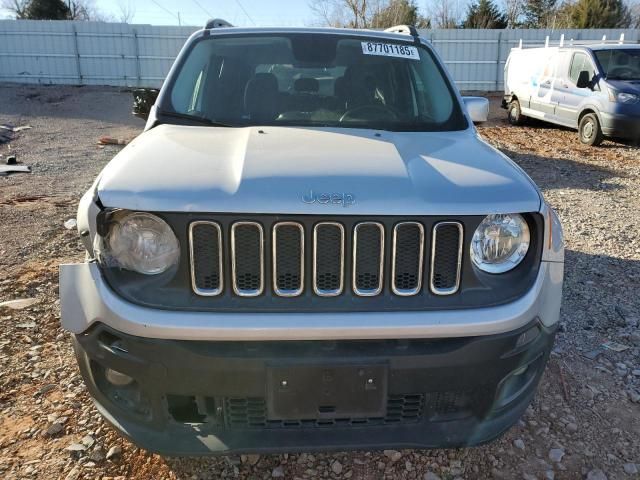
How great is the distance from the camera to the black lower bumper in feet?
6.51

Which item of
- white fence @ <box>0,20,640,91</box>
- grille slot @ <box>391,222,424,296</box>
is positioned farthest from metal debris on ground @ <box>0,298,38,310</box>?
white fence @ <box>0,20,640,91</box>

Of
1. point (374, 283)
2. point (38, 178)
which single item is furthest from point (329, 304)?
point (38, 178)

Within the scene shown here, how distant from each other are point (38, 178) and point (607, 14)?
1265 inches

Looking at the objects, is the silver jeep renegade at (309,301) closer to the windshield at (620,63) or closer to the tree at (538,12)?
the windshield at (620,63)

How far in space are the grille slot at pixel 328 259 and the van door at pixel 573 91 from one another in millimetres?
11201

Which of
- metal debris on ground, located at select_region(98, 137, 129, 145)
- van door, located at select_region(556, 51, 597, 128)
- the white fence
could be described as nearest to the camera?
van door, located at select_region(556, 51, 597, 128)

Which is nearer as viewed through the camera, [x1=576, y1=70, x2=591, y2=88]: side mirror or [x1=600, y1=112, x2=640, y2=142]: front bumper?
[x1=600, y1=112, x2=640, y2=142]: front bumper

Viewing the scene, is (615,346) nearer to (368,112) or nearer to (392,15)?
(368,112)

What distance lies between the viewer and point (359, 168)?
219 cm

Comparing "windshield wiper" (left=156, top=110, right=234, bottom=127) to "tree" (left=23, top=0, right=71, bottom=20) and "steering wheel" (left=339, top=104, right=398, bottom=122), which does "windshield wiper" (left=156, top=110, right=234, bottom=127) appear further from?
"tree" (left=23, top=0, right=71, bottom=20)

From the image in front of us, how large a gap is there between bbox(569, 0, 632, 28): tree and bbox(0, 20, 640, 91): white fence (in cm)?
912

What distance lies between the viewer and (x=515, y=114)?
1534 centimetres

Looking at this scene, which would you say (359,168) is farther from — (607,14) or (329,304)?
(607,14)

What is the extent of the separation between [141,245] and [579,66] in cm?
1221
